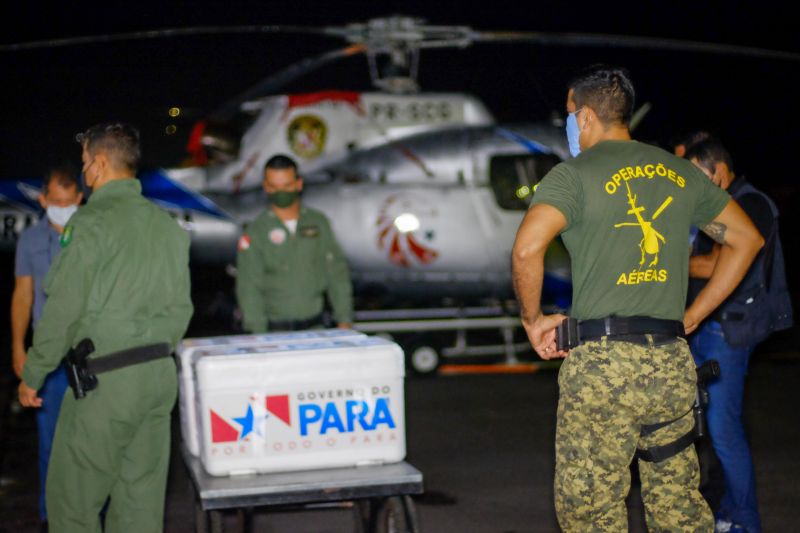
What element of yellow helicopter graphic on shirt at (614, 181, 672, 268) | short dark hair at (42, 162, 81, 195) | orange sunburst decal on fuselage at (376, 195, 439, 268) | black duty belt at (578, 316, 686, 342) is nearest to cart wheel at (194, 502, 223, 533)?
black duty belt at (578, 316, 686, 342)

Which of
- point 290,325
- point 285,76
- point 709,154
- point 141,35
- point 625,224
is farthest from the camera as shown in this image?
point 285,76

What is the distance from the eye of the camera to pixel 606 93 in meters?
3.36

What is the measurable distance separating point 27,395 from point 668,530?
237 cm

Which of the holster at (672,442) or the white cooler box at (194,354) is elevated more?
the white cooler box at (194,354)

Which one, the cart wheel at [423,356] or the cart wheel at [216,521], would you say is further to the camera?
the cart wheel at [423,356]

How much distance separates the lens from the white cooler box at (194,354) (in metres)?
3.90

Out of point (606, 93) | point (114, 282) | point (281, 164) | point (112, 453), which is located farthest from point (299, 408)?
point (281, 164)

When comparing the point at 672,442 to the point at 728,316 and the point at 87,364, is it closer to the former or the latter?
the point at 728,316

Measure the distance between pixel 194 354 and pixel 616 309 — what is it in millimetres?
1634

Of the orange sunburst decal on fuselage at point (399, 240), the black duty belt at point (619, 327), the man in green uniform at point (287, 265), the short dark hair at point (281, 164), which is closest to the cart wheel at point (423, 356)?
the orange sunburst decal on fuselage at point (399, 240)

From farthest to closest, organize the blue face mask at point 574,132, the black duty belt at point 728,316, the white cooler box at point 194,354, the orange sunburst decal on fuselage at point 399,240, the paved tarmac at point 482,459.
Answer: the orange sunburst decal on fuselage at point 399,240 < the paved tarmac at point 482,459 < the black duty belt at point 728,316 < the white cooler box at point 194,354 < the blue face mask at point 574,132

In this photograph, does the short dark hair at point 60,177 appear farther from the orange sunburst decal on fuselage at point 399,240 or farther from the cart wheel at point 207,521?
the orange sunburst decal on fuselage at point 399,240

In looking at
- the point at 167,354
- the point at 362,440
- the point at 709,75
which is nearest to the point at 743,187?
the point at 362,440

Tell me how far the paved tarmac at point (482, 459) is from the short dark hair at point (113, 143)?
153cm
